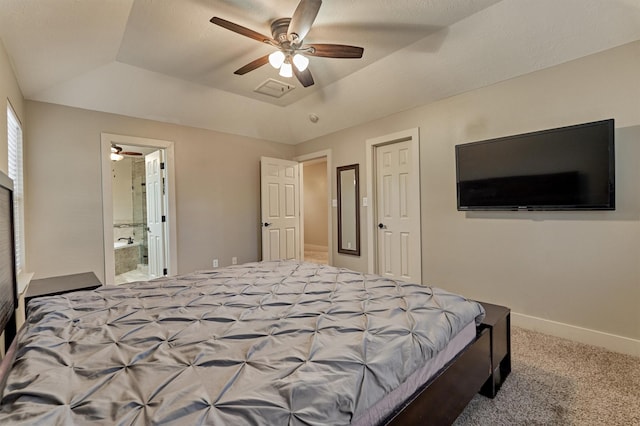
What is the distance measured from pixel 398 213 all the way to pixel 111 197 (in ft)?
11.9

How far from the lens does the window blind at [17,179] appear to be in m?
2.61

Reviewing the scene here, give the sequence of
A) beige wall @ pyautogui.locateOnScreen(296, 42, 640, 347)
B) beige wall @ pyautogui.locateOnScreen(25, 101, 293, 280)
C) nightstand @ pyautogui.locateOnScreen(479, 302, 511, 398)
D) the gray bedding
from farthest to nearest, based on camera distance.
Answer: beige wall @ pyautogui.locateOnScreen(25, 101, 293, 280) < beige wall @ pyautogui.locateOnScreen(296, 42, 640, 347) < nightstand @ pyautogui.locateOnScreen(479, 302, 511, 398) < the gray bedding

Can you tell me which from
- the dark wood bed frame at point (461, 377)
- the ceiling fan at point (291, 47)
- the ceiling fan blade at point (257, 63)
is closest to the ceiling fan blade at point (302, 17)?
the ceiling fan at point (291, 47)

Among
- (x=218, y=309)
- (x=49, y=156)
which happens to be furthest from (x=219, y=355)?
(x=49, y=156)

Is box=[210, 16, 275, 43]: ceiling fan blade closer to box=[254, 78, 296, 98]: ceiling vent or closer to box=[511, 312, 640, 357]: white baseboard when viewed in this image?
box=[254, 78, 296, 98]: ceiling vent

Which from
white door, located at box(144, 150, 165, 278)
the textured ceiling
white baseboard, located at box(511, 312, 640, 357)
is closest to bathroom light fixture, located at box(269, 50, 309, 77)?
the textured ceiling

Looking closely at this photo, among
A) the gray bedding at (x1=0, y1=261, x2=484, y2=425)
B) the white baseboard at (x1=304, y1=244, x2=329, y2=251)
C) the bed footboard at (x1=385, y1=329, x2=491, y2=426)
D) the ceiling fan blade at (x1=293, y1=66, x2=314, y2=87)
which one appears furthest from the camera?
the white baseboard at (x1=304, y1=244, x2=329, y2=251)

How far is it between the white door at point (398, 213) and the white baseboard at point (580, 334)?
3.80 ft

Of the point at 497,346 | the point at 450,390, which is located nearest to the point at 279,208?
the point at 497,346

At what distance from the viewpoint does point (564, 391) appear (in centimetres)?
186

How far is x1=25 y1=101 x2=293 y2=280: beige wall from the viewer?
125 inches

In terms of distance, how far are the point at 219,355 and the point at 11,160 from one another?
2958 mm

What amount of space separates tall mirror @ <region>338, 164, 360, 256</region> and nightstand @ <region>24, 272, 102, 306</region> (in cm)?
311

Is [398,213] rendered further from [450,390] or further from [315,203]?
[315,203]
